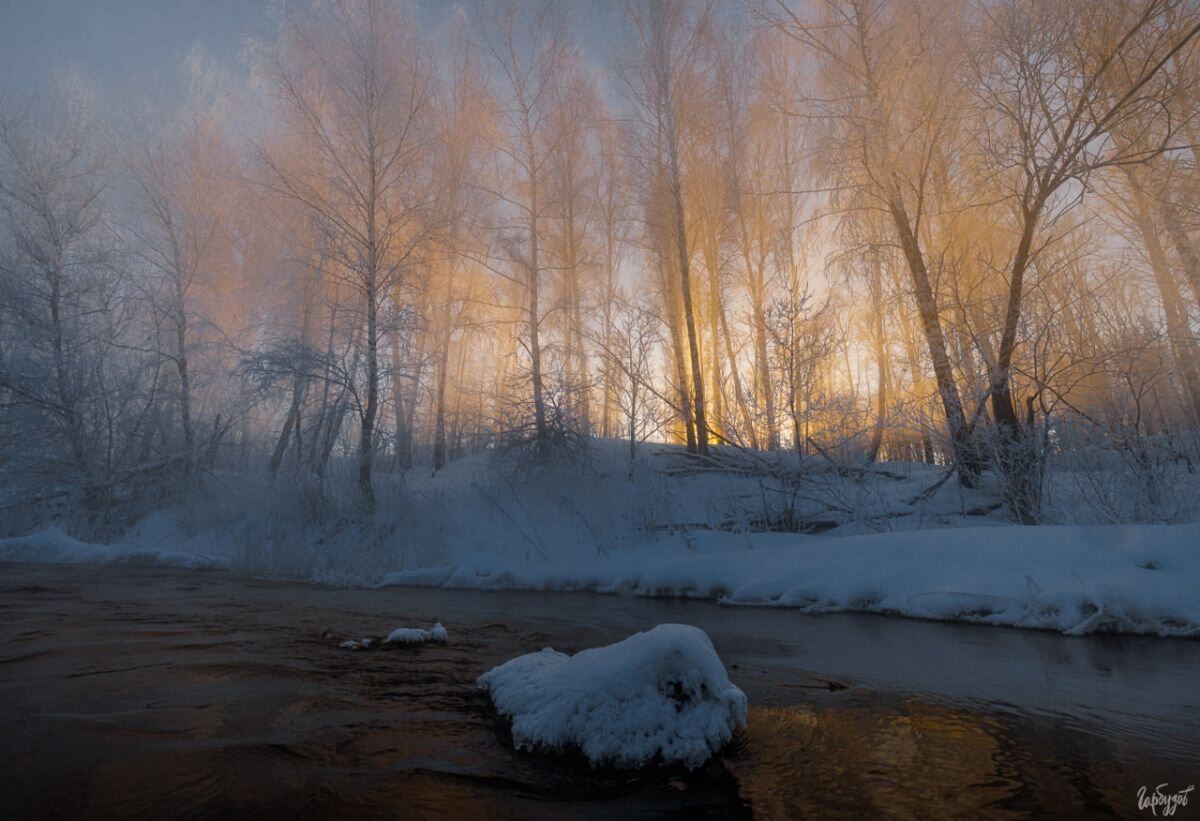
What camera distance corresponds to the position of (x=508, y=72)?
13336mm

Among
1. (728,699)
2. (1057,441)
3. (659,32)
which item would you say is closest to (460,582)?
(728,699)

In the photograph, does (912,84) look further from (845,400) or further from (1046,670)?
(1046,670)

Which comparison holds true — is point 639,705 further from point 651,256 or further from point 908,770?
point 651,256

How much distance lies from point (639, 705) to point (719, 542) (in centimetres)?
669

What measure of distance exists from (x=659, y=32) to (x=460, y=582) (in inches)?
476

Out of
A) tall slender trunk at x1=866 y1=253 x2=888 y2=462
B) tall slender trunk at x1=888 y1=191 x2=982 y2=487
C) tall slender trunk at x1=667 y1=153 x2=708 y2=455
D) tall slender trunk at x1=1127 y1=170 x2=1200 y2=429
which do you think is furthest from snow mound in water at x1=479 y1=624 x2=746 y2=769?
tall slender trunk at x1=866 y1=253 x2=888 y2=462

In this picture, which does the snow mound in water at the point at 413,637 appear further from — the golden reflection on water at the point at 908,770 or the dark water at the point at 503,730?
the golden reflection on water at the point at 908,770

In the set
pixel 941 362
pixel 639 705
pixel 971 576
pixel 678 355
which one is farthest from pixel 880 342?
pixel 639 705

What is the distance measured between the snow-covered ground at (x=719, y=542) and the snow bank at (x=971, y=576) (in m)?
0.02

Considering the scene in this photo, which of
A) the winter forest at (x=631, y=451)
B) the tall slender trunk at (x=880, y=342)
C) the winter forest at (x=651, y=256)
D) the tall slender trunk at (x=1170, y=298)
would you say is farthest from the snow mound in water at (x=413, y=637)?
the tall slender trunk at (x=880, y=342)

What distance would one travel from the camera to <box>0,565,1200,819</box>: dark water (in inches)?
71.2

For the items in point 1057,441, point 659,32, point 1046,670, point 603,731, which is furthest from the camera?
point 659,32
